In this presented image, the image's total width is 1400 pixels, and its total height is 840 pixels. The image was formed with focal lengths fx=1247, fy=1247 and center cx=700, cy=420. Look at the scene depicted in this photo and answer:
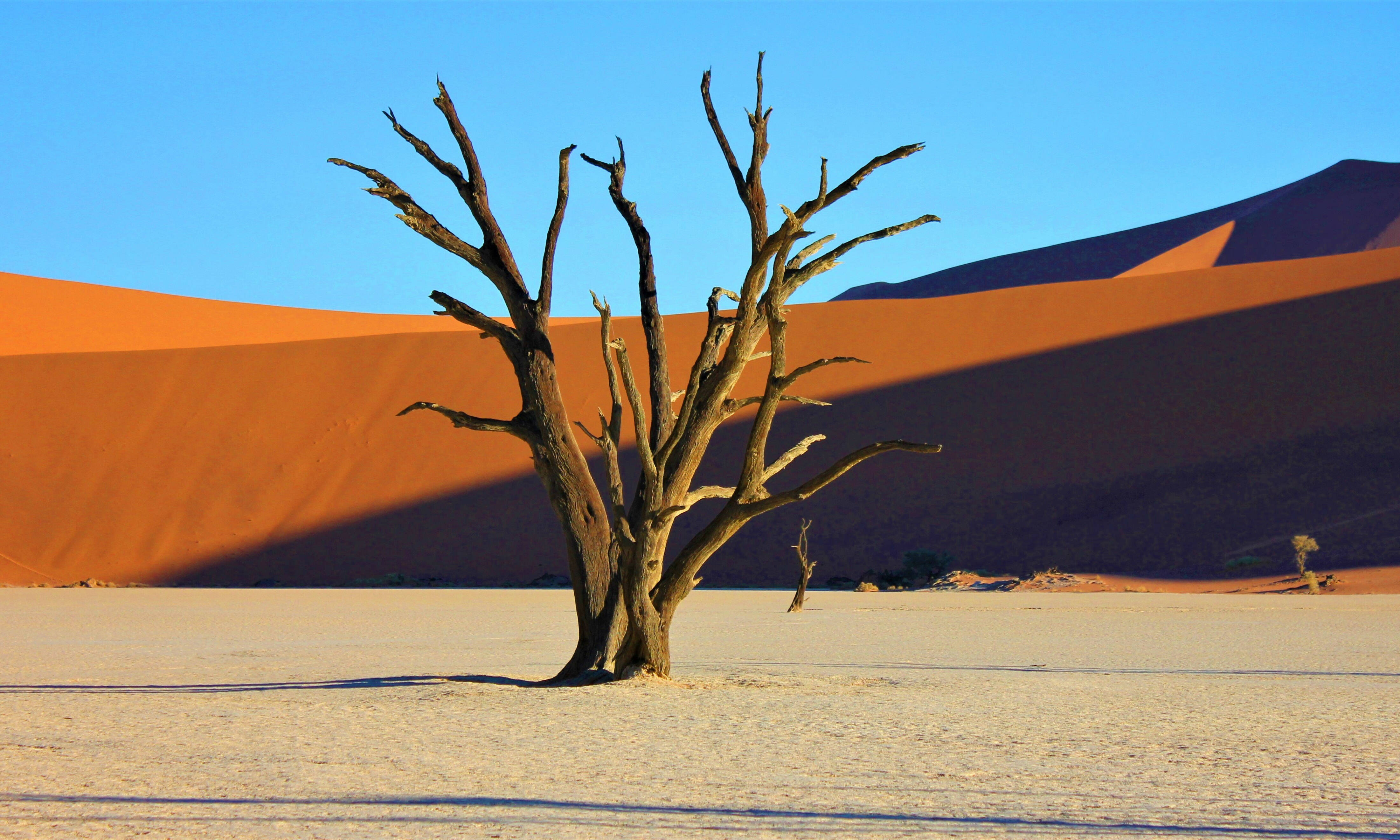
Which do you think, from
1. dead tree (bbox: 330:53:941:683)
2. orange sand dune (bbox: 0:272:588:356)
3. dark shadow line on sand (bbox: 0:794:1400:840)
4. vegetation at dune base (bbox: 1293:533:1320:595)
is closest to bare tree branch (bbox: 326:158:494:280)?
dead tree (bbox: 330:53:941:683)

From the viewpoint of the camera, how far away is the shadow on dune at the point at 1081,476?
1105 inches

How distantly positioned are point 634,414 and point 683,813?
13.2 ft

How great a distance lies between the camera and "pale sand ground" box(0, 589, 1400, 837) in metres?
4.45

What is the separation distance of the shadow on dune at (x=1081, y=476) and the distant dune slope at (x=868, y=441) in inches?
3.4

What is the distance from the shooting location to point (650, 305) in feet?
29.6

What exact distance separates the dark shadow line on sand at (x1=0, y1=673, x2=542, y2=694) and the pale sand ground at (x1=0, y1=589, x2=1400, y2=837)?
0.06 metres

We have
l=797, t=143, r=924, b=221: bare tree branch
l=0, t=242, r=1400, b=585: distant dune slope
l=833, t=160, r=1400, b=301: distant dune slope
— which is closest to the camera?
l=797, t=143, r=924, b=221: bare tree branch

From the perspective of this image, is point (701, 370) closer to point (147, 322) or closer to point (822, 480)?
point (822, 480)

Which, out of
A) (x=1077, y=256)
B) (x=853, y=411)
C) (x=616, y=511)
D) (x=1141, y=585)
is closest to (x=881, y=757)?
(x=616, y=511)

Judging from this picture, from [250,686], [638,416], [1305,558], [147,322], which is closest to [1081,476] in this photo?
[1305,558]

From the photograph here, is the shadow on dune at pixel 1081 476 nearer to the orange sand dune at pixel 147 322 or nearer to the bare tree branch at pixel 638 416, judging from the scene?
the orange sand dune at pixel 147 322

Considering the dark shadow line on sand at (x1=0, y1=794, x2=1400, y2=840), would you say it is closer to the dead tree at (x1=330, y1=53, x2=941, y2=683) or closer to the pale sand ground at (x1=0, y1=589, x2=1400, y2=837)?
the pale sand ground at (x1=0, y1=589, x2=1400, y2=837)

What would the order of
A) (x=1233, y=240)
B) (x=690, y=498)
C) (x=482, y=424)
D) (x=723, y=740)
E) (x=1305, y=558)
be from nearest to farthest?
(x=723, y=740)
(x=482, y=424)
(x=690, y=498)
(x=1305, y=558)
(x=1233, y=240)

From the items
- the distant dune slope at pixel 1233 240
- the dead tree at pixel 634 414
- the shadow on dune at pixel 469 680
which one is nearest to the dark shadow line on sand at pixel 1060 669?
the shadow on dune at pixel 469 680
